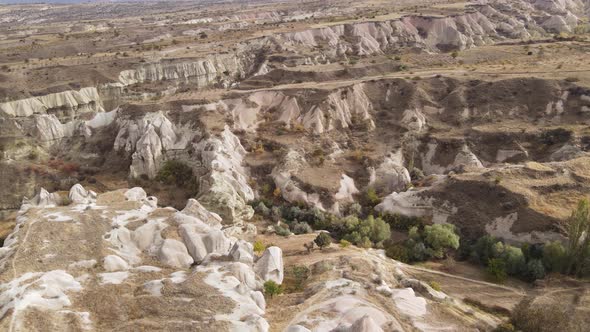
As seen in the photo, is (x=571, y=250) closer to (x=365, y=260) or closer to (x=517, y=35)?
(x=365, y=260)

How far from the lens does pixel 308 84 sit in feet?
203

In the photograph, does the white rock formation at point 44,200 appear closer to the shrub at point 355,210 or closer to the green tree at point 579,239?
the shrub at point 355,210

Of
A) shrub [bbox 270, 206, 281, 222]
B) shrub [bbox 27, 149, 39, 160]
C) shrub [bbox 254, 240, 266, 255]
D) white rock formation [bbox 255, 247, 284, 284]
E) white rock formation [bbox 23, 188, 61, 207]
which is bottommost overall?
shrub [bbox 270, 206, 281, 222]

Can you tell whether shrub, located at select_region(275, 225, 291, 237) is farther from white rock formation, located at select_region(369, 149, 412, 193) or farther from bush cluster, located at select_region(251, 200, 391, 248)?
white rock formation, located at select_region(369, 149, 412, 193)

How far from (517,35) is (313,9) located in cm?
8706

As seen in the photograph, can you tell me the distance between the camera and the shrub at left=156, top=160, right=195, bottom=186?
48062 mm

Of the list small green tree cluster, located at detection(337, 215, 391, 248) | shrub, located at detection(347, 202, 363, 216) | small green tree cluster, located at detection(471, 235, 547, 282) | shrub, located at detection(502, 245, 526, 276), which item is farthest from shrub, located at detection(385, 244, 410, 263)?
shrub, located at detection(347, 202, 363, 216)

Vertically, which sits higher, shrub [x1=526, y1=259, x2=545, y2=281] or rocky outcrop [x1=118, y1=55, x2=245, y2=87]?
rocky outcrop [x1=118, y1=55, x2=245, y2=87]

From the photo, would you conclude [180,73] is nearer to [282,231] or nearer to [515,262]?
[282,231]

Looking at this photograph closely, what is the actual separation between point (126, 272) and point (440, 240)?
80.2 ft

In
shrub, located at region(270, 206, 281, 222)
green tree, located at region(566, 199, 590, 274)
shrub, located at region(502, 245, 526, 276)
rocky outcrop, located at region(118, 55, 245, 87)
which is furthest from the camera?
rocky outcrop, located at region(118, 55, 245, 87)

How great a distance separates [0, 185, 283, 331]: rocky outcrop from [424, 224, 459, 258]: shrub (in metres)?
14.1

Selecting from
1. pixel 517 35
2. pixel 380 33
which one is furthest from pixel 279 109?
pixel 517 35

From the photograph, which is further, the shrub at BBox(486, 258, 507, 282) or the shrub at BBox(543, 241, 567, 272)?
the shrub at BBox(486, 258, 507, 282)
